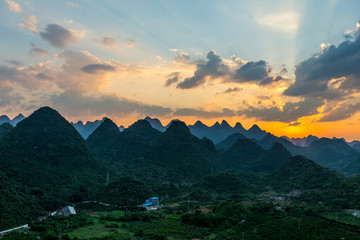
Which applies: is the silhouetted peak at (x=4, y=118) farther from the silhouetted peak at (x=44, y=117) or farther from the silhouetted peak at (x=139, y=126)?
the silhouetted peak at (x=44, y=117)

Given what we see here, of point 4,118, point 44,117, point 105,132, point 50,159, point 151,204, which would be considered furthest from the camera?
point 4,118

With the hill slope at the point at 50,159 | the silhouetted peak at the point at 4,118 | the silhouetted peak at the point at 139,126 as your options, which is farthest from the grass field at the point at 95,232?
the silhouetted peak at the point at 4,118

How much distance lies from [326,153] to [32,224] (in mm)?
184581

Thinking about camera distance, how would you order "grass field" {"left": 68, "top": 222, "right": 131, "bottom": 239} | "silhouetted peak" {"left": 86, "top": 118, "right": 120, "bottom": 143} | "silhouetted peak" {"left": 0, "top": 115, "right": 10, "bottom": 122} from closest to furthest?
"grass field" {"left": 68, "top": 222, "right": 131, "bottom": 239}, "silhouetted peak" {"left": 86, "top": 118, "right": 120, "bottom": 143}, "silhouetted peak" {"left": 0, "top": 115, "right": 10, "bottom": 122}

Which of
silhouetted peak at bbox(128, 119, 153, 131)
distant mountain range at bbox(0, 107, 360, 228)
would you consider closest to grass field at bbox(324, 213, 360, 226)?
distant mountain range at bbox(0, 107, 360, 228)

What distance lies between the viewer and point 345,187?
195 ft

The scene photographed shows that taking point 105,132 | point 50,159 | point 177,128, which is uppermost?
point 177,128

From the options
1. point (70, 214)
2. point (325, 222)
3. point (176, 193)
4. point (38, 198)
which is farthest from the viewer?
point (176, 193)

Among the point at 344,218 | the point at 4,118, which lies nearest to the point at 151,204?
the point at 344,218

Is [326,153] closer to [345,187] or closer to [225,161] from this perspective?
[225,161]

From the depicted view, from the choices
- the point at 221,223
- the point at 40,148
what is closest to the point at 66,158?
the point at 40,148

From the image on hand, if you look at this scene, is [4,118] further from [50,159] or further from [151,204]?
[151,204]

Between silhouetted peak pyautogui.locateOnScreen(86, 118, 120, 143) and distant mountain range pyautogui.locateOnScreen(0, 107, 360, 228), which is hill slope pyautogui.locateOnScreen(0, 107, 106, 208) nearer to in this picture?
distant mountain range pyautogui.locateOnScreen(0, 107, 360, 228)

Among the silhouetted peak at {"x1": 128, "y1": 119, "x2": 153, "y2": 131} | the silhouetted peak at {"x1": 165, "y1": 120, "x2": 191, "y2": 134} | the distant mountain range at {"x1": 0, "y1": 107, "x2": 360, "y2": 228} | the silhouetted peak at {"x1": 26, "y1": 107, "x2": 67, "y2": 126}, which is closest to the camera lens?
the distant mountain range at {"x1": 0, "y1": 107, "x2": 360, "y2": 228}
